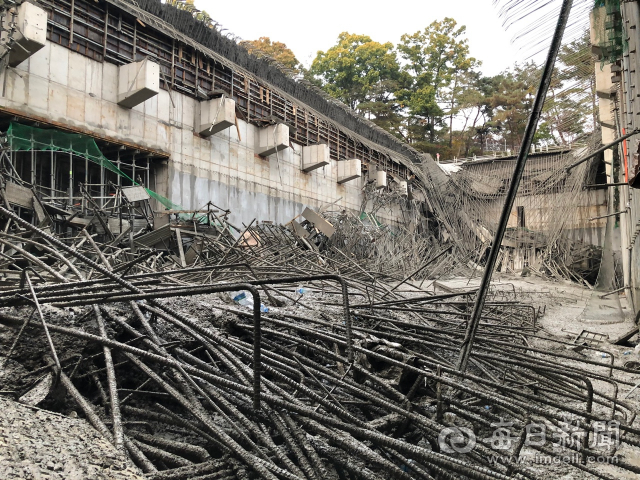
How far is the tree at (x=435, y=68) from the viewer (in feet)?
90.0

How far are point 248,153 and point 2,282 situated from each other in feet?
37.4

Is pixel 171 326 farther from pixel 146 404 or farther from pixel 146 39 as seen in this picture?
pixel 146 39

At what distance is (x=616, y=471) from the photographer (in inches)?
79.0

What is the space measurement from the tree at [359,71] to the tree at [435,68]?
1187 millimetres

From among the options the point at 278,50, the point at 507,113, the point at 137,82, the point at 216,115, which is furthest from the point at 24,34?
the point at 507,113

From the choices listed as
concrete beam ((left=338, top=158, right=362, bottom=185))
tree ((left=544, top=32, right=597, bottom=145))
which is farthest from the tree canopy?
tree ((left=544, top=32, right=597, bottom=145))

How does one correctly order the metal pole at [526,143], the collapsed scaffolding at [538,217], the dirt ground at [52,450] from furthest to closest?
the collapsed scaffolding at [538,217]
the metal pole at [526,143]
the dirt ground at [52,450]

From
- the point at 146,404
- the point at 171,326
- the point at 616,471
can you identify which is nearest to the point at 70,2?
the point at 171,326

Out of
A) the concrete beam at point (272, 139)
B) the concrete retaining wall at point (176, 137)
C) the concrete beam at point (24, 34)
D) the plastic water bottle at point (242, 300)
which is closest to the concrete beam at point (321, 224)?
the concrete retaining wall at point (176, 137)

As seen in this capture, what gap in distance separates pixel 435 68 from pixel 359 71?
497 centimetres

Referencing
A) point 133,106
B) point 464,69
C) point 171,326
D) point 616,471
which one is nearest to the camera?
point 616,471

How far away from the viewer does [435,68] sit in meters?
27.9

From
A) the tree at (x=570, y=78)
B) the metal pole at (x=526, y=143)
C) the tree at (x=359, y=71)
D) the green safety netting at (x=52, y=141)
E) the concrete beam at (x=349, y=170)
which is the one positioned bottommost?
the metal pole at (x=526, y=143)

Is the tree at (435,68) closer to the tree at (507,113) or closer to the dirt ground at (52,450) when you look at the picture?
the tree at (507,113)
